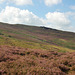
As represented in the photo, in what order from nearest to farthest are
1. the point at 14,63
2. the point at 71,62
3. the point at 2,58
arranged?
the point at 14,63 → the point at 2,58 → the point at 71,62

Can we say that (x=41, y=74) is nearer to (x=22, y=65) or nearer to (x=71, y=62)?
(x=22, y=65)

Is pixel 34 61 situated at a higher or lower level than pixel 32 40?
higher

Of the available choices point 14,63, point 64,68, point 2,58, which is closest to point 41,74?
point 14,63

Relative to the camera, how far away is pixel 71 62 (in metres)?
10.1

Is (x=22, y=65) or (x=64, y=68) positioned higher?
(x=22, y=65)

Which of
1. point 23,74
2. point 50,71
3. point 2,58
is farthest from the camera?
point 2,58

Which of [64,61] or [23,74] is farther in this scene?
[64,61]

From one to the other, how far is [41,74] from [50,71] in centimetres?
87

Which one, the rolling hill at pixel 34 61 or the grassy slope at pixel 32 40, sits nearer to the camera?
the rolling hill at pixel 34 61

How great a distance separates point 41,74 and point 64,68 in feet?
10.4

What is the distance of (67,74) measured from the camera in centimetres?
765

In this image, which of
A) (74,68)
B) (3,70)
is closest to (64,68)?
(74,68)

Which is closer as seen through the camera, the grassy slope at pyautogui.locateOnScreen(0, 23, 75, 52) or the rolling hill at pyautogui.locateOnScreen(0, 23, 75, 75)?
the rolling hill at pyautogui.locateOnScreen(0, 23, 75, 75)

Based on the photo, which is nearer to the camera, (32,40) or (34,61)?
(34,61)
